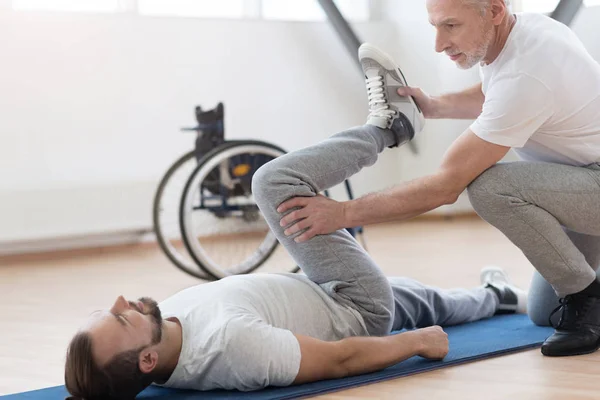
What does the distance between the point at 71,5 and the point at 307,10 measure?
5.33 feet

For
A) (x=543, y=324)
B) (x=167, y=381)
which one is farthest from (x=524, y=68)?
(x=167, y=381)

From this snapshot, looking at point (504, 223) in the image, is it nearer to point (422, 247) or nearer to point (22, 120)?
point (422, 247)

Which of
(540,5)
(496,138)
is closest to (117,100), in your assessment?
(540,5)

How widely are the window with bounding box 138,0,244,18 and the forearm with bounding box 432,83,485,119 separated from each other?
3033 millimetres

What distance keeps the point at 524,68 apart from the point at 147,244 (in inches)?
140

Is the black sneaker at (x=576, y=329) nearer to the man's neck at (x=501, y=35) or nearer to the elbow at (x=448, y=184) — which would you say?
the elbow at (x=448, y=184)

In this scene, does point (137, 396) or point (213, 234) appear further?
point (213, 234)

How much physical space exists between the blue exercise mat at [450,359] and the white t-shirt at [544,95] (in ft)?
1.64

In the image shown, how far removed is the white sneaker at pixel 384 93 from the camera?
7.69 ft

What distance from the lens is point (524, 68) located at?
2078mm

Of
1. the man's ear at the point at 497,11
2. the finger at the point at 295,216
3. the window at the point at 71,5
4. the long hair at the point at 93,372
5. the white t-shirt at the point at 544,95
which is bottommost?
the long hair at the point at 93,372

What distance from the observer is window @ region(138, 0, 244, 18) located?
5.25 m

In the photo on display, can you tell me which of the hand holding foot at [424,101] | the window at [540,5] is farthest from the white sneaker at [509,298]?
the window at [540,5]

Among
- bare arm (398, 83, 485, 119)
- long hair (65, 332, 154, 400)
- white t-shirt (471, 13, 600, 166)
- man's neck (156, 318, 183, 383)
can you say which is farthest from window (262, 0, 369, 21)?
long hair (65, 332, 154, 400)
